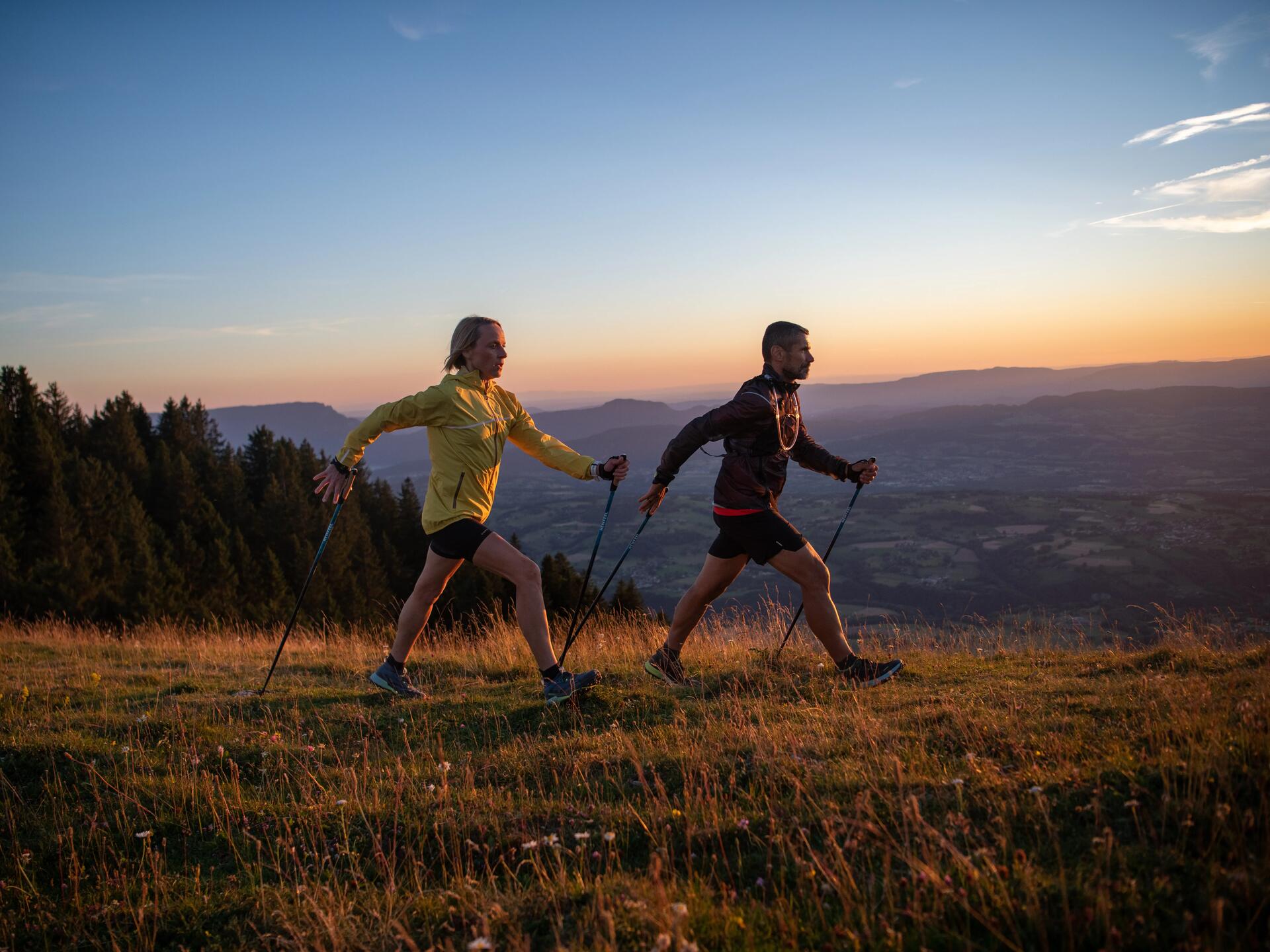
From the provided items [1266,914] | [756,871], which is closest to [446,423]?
[756,871]

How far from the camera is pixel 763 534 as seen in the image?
17.7 feet

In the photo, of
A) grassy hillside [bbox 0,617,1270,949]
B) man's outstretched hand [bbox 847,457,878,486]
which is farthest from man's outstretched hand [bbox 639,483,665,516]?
man's outstretched hand [bbox 847,457,878,486]

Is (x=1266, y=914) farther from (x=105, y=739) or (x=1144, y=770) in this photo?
(x=105, y=739)

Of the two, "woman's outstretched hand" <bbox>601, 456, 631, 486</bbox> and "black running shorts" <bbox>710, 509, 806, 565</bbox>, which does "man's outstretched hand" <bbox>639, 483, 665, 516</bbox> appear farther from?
"black running shorts" <bbox>710, 509, 806, 565</bbox>

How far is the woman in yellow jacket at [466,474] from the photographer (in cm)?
539

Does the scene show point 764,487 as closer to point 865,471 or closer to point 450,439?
point 865,471

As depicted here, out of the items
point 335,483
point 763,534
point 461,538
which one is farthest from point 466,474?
point 763,534

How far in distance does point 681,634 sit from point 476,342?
2761 millimetres

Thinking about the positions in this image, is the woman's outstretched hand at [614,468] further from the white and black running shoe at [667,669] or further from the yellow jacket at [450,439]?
the white and black running shoe at [667,669]

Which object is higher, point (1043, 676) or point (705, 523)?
point (1043, 676)

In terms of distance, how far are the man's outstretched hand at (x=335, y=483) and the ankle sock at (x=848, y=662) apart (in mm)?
3860

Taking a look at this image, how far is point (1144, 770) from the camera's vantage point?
3027mm

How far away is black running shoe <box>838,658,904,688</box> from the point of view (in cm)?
556

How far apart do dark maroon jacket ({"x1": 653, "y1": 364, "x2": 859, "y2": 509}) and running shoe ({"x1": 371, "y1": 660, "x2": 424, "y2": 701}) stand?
101 inches
